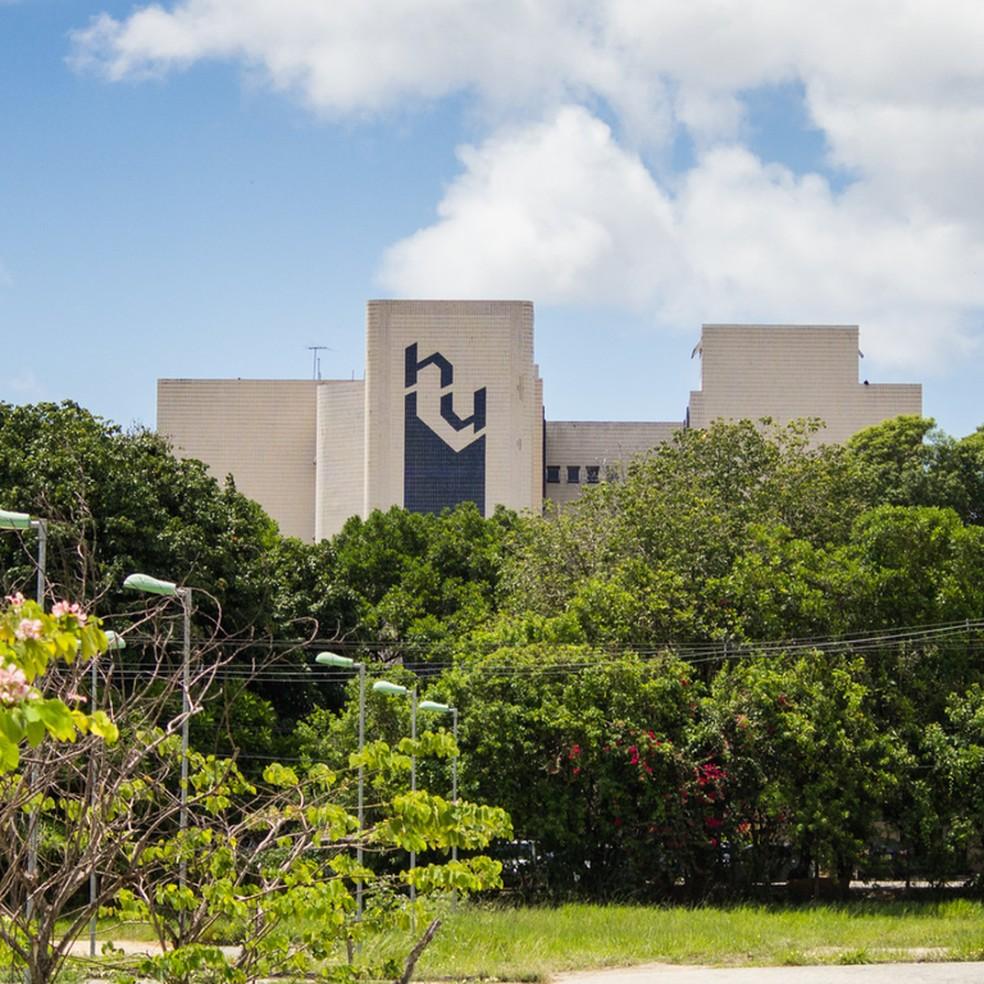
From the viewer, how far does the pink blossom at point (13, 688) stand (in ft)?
19.5

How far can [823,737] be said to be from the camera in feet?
107

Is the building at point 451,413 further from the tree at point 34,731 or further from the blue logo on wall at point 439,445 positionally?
the tree at point 34,731

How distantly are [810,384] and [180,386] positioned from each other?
106 ft

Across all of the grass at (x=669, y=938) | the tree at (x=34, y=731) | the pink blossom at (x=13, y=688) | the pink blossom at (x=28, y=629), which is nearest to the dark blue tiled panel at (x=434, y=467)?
the grass at (x=669, y=938)

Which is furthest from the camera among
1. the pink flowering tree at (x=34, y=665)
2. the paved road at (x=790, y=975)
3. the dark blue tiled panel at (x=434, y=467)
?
the dark blue tiled panel at (x=434, y=467)

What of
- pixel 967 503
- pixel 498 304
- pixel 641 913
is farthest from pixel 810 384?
pixel 641 913

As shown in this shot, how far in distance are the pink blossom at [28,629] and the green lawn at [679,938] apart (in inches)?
638

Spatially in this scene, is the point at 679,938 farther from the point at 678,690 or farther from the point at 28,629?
the point at 28,629

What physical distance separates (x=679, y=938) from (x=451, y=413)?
51.3m

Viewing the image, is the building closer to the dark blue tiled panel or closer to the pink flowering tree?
the dark blue tiled panel

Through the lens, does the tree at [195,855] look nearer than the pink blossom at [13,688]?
No

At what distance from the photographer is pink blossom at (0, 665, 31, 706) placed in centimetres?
594

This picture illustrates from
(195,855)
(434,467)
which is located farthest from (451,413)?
(195,855)

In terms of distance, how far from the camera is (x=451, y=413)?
Answer: 249 feet
